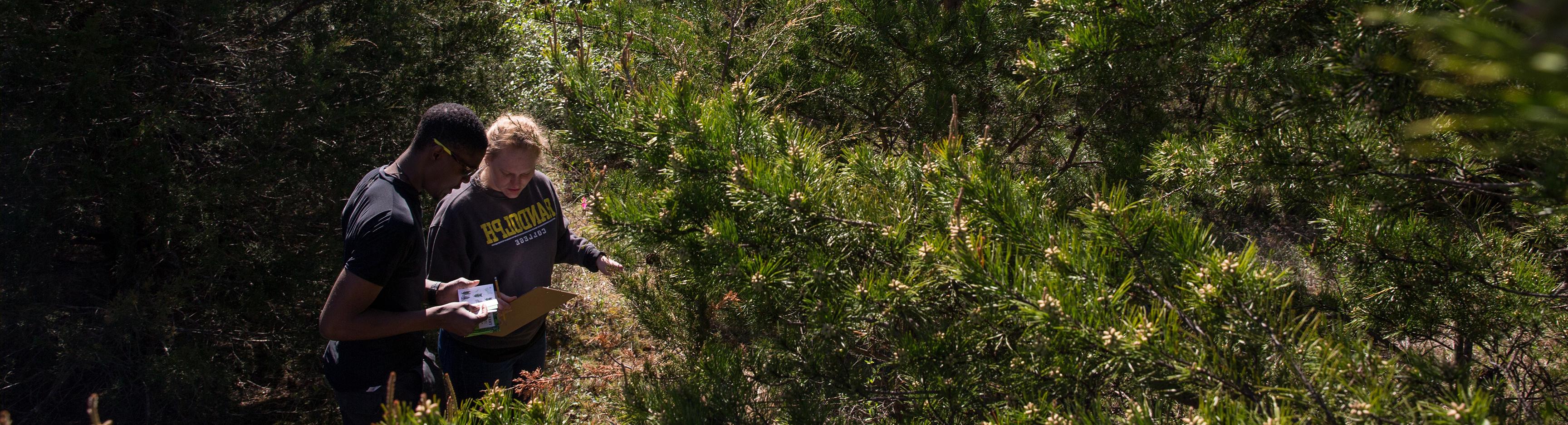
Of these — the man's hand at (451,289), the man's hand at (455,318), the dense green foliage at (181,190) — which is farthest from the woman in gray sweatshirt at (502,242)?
the dense green foliage at (181,190)

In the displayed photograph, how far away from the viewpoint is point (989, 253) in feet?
3.78

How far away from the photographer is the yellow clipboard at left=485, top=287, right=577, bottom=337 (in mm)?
2510

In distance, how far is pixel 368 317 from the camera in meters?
2.05

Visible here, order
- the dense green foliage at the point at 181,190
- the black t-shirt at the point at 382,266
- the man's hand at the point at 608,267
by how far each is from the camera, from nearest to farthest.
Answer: the black t-shirt at the point at 382,266 < the man's hand at the point at 608,267 < the dense green foliage at the point at 181,190

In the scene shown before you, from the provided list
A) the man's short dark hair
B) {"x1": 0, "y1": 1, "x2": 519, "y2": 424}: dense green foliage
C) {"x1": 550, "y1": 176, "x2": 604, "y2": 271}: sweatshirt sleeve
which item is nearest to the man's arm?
the man's short dark hair

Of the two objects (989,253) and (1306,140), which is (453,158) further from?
(1306,140)

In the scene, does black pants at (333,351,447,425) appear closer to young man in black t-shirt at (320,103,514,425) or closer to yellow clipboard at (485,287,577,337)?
young man in black t-shirt at (320,103,514,425)

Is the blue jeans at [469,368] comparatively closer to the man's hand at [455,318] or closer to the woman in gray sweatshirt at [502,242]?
the woman in gray sweatshirt at [502,242]

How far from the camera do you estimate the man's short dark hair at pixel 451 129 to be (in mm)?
2199

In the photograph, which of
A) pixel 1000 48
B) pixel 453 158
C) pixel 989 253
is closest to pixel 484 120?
pixel 453 158

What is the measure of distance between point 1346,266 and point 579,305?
15.2 ft

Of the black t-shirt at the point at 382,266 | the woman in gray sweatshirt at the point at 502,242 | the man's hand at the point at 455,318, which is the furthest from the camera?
the woman in gray sweatshirt at the point at 502,242

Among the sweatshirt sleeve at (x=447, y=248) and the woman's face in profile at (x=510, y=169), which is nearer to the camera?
the woman's face in profile at (x=510, y=169)

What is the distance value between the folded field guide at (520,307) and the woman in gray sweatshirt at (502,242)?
4.7 inches
